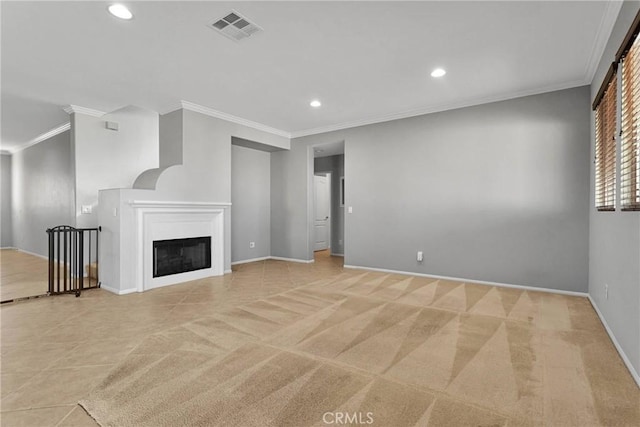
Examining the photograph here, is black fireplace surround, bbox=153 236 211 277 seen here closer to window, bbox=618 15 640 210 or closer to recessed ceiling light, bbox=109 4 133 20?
recessed ceiling light, bbox=109 4 133 20

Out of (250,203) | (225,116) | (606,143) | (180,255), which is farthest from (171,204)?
(606,143)

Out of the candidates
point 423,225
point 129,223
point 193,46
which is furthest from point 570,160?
point 129,223

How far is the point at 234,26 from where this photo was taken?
288cm

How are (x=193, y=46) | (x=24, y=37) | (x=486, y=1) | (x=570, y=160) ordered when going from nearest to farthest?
(x=486, y=1) < (x=24, y=37) < (x=193, y=46) < (x=570, y=160)

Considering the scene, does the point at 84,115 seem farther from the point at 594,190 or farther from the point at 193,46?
the point at 594,190

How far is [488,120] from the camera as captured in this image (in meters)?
4.69

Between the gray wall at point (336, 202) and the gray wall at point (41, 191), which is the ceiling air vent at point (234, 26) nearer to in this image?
the gray wall at point (41, 191)

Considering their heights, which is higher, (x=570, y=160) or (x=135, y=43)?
(x=135, y=43)

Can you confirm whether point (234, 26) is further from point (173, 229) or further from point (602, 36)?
point (602, 36)

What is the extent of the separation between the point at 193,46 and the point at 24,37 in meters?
1.56

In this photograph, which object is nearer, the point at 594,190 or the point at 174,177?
the point at 594,190

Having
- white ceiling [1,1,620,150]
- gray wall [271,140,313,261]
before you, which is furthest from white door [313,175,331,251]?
white ceiling [1,1,620,150]

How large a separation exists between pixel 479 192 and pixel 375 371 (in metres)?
3.58

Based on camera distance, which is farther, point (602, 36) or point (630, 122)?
point (602, 36)
